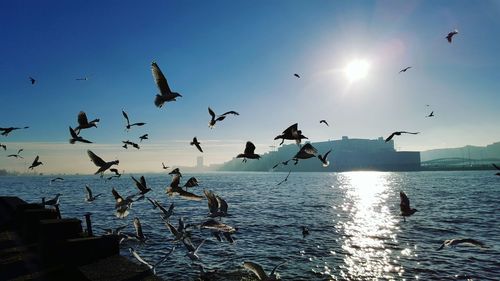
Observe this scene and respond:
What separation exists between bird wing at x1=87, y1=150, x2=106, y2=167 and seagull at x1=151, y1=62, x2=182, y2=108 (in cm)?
237

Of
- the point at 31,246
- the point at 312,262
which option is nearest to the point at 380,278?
the point at 312,262

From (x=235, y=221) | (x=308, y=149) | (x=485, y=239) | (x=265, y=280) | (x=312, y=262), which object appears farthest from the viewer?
(x=235, y=221)

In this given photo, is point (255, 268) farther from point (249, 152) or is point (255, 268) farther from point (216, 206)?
point (216, 206)

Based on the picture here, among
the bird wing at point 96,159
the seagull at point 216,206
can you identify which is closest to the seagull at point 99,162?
the bird wing at point 96,159

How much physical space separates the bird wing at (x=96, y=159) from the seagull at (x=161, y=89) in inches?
93.2

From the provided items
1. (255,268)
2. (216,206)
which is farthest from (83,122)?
(255,268)

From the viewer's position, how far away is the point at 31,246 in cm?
1336

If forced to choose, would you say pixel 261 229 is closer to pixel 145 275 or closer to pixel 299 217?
pixel 299 217

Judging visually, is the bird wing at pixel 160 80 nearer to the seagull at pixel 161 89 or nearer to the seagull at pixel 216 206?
the seagull at pixel 161 89

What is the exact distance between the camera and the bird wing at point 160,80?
8.27 metres

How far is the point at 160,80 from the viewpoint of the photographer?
8.48 metres

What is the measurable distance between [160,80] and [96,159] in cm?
304

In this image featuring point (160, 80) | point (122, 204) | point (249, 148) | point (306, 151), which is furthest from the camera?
point (122, 204)

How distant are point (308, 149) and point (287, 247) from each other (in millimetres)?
16332
